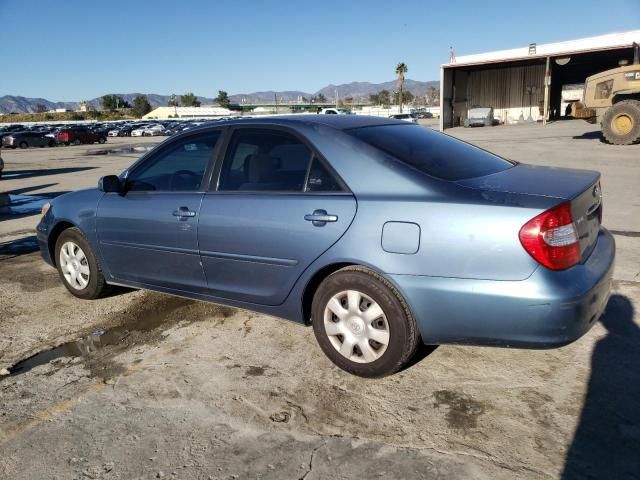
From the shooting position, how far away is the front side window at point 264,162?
3.38 m

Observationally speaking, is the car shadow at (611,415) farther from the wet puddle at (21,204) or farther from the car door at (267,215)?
the wet puddle at (21,204)

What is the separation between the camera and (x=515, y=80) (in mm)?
40281

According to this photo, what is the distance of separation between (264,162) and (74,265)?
7.41ft

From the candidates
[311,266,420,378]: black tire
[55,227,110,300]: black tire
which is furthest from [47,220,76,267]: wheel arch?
[311,266,420,378]: black tire

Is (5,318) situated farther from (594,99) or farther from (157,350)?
(594,99)

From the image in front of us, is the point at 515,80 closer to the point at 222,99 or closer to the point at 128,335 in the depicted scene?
the point at 128,335

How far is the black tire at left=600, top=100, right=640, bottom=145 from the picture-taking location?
15789 mm

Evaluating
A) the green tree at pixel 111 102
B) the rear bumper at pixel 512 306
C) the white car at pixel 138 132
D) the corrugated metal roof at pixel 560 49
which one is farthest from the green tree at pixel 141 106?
the rear bumper at pixel 512 306

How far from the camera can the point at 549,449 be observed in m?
2.44

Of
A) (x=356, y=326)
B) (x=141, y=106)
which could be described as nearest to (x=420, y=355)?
(x=356, y=326)

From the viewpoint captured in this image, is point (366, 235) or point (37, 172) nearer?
point (366, 235)

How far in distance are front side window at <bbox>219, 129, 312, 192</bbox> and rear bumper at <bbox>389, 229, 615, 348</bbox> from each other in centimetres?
100

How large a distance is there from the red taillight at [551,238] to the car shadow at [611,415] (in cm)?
78

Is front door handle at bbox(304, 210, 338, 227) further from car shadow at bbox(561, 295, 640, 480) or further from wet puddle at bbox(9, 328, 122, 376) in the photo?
wet puddle at bbox(9, 328, 122, 376)
